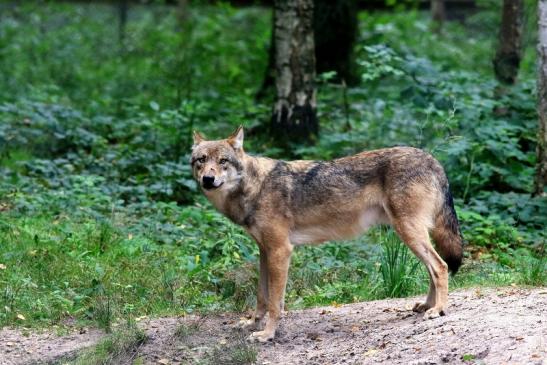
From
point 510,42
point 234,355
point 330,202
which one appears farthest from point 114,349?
point 510,42

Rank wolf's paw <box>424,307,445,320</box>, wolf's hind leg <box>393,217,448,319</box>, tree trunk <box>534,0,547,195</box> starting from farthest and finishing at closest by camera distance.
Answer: tree trunk <box>534,0,547,195</box> < wolf's hind leg <box>393,217,448,319</box> < wolf's paw <box>424,307,445,320</box>

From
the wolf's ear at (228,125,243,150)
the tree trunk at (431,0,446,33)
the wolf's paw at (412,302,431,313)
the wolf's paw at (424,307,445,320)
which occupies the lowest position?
the wolf's paw at (412,302,431,313)

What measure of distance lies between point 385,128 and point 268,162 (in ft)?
16.5

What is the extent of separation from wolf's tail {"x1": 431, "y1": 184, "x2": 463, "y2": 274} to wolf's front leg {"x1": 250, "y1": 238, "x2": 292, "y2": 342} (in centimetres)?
120

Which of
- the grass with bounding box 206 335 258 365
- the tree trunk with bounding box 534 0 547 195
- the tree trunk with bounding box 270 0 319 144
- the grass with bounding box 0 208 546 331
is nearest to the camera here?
the grass with bounding box 206 335 258 365

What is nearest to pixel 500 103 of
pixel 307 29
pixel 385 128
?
pixel 385 128

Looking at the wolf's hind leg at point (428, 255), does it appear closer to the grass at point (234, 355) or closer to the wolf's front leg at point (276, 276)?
the wolf's front leg at point (276, 276)

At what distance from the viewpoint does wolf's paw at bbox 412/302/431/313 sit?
23.0ft

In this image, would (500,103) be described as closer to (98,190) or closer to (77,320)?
(98,190)

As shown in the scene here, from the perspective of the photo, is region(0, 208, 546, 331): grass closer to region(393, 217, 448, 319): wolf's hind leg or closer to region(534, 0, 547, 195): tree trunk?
region(393, 217, 448, 319): wolf's hind leg

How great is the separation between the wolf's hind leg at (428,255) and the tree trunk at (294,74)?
557cm

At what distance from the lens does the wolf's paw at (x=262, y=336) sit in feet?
22.5

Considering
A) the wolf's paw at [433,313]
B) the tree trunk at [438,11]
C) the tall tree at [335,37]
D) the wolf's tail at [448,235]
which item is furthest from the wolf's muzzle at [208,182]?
the tree trunk at [438,11]

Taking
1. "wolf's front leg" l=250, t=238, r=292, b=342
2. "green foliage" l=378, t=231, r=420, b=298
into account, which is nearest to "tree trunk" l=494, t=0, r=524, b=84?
"green foliage" l=378, t=231, r=420, b=298
